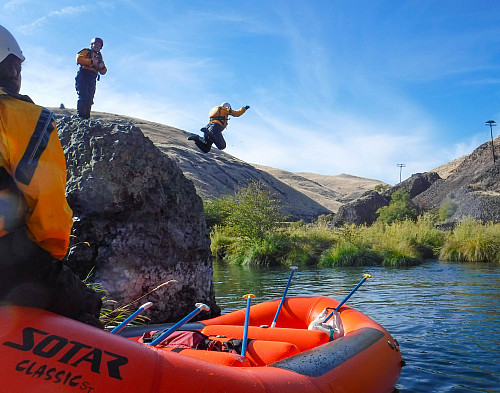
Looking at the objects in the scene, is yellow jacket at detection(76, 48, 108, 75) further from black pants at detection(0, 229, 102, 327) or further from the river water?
black pants at detection(0, 229, 102, 327)

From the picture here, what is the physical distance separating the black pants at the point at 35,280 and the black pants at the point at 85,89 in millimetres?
5230

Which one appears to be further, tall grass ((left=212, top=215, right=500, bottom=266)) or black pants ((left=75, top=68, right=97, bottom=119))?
tall grass ((left=212, top=215, right=500, bottom=266))

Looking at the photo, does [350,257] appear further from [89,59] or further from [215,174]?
[215,174]

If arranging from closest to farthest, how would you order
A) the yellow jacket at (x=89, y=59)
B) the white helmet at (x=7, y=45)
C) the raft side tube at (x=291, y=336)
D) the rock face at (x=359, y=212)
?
the white helmet at (x=7, y=45) → the raft side tube at (x=291, y=336) → the yellow jacket at (x=89, y=59) → the rock face at (x=359, y=212)

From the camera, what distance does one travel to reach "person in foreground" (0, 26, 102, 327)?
1880mm

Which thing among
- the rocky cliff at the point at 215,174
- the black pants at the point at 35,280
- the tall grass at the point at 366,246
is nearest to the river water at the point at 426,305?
the tall grass at the point at 366,246

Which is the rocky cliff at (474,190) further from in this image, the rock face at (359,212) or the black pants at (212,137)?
the black pants at (212,137)

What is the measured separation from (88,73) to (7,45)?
17.2ft

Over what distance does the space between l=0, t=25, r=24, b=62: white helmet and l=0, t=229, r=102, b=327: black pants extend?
2.68 feet

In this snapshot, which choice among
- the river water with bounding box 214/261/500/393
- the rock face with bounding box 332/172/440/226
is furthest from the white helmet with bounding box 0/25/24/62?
the rock face with bounding box 332/172/440/226

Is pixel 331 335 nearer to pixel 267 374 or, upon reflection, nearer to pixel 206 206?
pixel 267 374

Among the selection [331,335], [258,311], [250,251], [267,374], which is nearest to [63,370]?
[267,374]

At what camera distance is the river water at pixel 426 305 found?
4.29 metres

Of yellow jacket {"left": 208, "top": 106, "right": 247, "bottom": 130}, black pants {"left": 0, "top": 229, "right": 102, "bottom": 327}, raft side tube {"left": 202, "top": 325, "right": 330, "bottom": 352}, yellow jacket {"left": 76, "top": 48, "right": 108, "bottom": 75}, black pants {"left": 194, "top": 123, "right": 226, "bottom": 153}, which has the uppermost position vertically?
yellow jacket {"left": 76, "top": 48, "right": 108, "bottom": 75}
